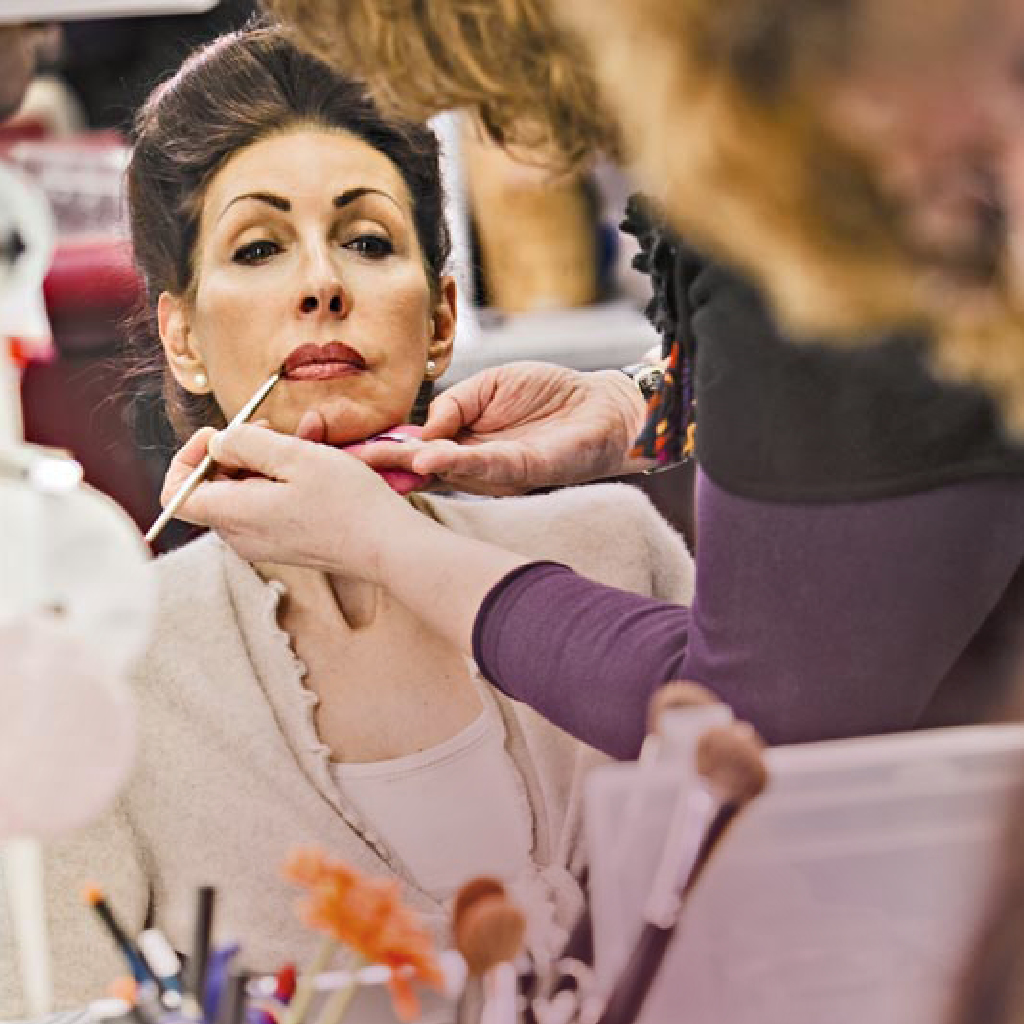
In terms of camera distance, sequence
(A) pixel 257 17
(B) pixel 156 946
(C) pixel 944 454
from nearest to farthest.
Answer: (C) pixel 944 454 → (B) pixel 156 946 → (A) pixel 257 17

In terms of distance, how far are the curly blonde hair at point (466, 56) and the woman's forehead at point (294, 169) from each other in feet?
0.62

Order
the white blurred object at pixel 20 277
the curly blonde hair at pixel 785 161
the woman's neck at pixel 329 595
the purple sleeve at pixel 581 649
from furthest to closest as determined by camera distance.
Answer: the woman's neck at pixel 329 595 < the white blurred object at pixel 20 277 < the purple sleeve at pixel 581 649 < the curly blonde hair at pixel 785 161

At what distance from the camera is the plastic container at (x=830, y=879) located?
80 centimetres

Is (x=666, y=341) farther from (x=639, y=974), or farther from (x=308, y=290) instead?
(x=639, y=974)

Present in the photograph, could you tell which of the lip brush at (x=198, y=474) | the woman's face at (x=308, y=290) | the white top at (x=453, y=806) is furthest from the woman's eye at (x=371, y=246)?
the white top at (x=453, y=806)

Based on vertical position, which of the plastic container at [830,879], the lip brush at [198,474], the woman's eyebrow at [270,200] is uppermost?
the woman's eyebrow at [270,200]

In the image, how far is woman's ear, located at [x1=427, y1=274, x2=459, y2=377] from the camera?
1.11 m

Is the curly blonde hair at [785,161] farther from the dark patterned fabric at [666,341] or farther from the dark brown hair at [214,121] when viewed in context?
the dark brown hair at [214,121]

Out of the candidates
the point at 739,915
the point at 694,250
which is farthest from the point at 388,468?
the point at 739,915

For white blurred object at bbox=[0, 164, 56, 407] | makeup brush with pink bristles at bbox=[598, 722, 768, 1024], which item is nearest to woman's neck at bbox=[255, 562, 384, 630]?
white blurred object at bbox=[0, 164, 56, 407]

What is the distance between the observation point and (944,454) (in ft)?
2.64

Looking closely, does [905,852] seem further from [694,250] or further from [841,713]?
[694,250]

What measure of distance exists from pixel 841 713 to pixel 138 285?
1.99 feet

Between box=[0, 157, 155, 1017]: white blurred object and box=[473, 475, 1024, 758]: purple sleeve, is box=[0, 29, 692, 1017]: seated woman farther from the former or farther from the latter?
box=[473, 475, 1024, 758]: purple sleeve
